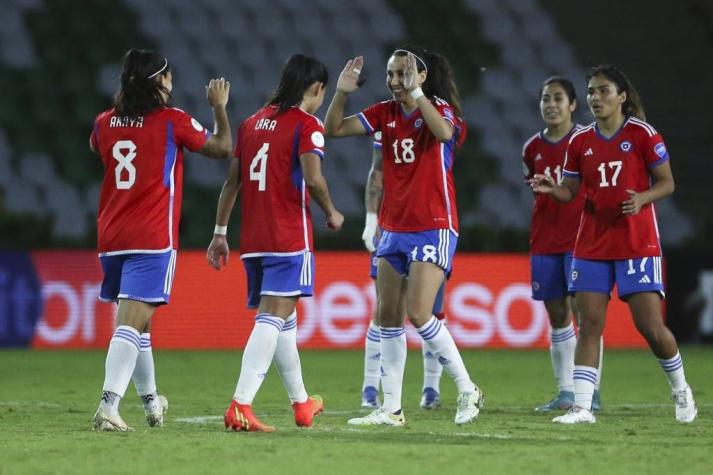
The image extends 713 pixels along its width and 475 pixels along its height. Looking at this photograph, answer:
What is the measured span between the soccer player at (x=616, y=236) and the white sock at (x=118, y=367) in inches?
104

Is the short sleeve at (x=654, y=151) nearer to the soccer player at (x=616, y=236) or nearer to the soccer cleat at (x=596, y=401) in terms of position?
the soccer player at (x=616, y=236)

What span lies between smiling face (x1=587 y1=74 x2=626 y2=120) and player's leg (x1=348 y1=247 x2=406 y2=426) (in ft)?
5.08

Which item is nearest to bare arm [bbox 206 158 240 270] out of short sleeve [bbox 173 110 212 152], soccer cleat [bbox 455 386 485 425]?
short sleeve [bbox 173 110 212 152]

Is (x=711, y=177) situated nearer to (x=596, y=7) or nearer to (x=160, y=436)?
(x=596, y=7)

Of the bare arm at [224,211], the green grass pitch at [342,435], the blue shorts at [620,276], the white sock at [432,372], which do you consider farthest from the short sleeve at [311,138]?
the white sock at [432,372]

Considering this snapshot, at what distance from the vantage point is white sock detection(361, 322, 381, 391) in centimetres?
909

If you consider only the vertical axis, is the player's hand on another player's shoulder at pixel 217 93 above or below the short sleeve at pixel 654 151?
above

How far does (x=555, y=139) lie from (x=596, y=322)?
207cm

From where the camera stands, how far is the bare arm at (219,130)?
23.4 ft

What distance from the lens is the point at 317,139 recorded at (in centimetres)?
711

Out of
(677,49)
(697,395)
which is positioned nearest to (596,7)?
(677,49)

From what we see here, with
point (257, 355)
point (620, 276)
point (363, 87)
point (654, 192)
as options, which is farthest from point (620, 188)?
point (363, 87)

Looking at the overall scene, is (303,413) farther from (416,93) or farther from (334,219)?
(416,93)

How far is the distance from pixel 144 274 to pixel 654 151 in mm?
3170
